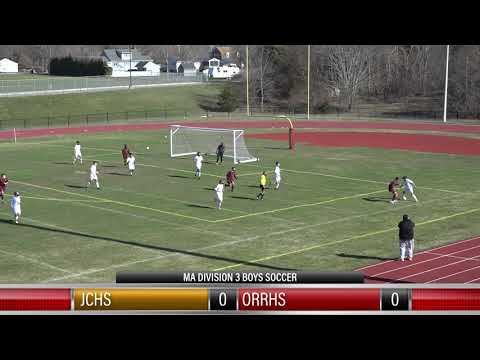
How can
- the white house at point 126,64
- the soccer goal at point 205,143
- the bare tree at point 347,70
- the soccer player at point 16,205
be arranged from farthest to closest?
the white house at point 126,64
the bare tree at point 347,70
the soccer goal at point 205,143
the soccer player at point 16,205

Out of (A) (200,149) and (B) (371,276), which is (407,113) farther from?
(B) (371,276)

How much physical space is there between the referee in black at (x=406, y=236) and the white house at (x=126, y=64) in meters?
112

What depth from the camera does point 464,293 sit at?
16812 millimetres

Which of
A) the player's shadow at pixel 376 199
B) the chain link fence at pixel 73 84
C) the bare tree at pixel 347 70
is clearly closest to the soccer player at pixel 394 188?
the player's shadow at pixel 376 199

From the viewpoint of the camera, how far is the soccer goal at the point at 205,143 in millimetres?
48956

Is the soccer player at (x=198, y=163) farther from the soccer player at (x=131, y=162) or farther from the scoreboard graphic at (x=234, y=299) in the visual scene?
the scoreboard graphic at (x=234, y=299)

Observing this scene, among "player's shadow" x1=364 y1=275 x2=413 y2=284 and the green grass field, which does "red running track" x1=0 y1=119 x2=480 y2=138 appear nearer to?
the green grass field

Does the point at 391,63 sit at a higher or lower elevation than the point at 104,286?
higher

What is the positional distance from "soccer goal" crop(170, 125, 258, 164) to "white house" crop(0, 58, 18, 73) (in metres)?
93.3

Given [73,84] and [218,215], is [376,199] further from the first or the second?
[73,84]

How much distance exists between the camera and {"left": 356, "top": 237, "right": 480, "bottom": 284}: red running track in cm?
2250

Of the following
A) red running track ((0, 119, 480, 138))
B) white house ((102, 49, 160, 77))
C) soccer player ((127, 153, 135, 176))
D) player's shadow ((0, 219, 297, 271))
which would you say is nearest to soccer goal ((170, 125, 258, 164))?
soccer player ((127, 153, 135, 176))
